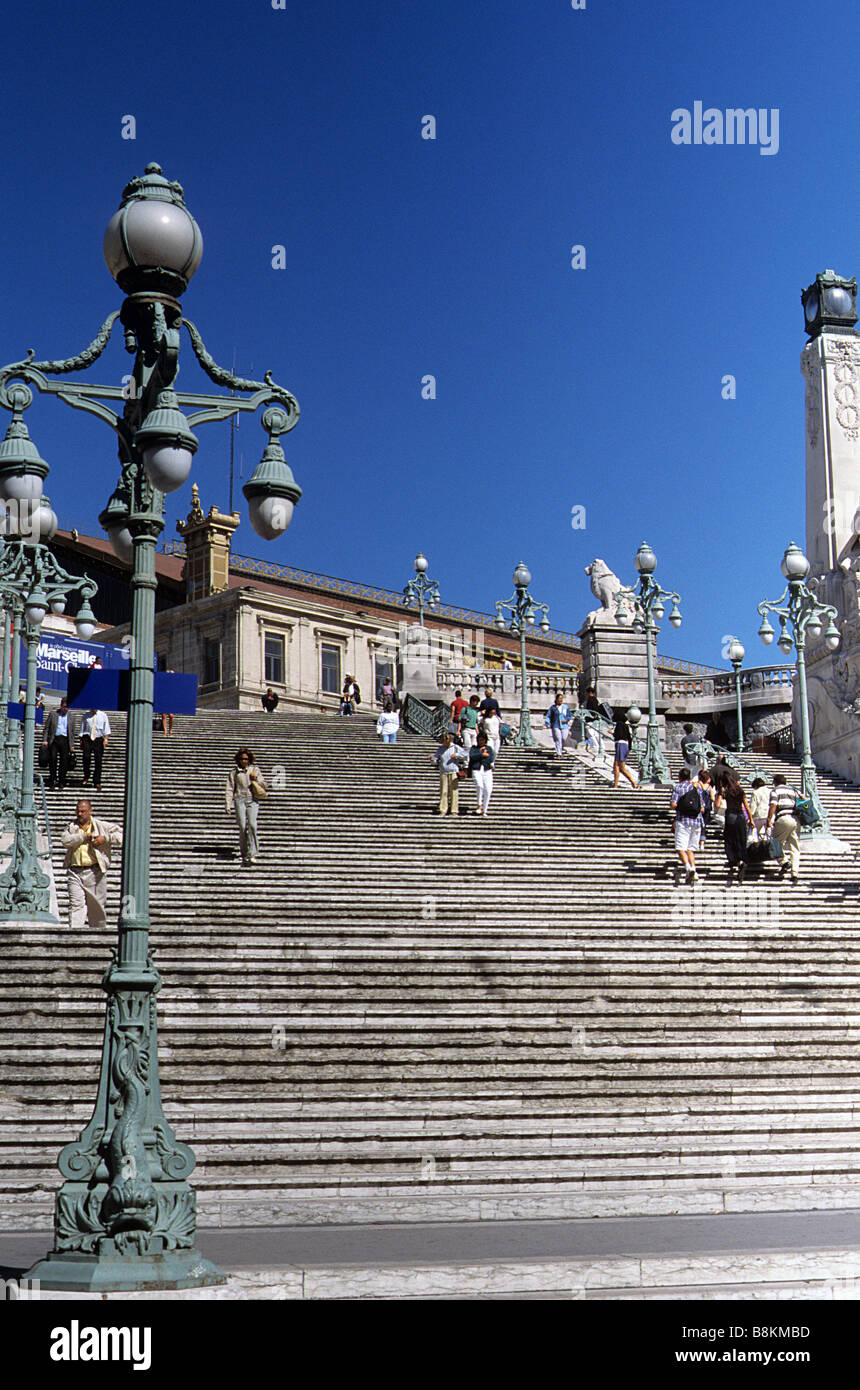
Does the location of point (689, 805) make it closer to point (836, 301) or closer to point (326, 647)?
point (836, 301)

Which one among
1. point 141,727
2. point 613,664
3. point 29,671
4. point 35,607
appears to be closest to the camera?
point 141,727

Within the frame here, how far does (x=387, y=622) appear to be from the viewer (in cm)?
5616

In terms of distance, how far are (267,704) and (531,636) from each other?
99.0 feet

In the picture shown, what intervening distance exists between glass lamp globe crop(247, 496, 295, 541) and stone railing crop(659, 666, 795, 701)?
3465 cm

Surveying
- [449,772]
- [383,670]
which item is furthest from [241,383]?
[383,670]

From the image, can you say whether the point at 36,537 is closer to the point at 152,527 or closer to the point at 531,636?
the point at 152,527

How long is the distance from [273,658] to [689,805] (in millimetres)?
32253

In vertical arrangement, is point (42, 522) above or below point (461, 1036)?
above

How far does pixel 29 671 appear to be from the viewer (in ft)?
59.2

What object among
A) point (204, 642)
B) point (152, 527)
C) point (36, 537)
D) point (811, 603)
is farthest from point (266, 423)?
point (204, 642)

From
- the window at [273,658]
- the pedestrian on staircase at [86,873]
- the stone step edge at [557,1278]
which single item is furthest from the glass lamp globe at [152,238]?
the window at [273,658]

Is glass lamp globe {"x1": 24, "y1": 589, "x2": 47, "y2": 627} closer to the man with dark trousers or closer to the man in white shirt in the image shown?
the man with dark trousers

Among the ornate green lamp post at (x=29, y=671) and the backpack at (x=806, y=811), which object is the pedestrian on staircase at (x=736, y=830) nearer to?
the backpack at (x=806, y=811)

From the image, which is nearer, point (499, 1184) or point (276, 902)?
point (499, 1184)
